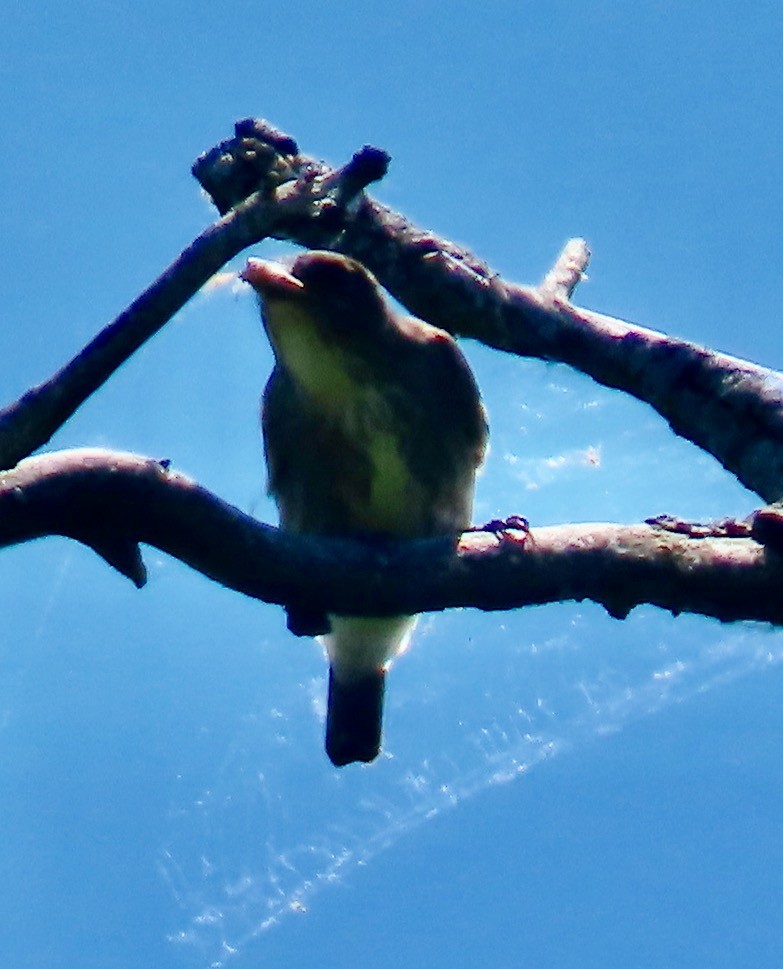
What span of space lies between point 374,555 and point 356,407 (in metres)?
1.28

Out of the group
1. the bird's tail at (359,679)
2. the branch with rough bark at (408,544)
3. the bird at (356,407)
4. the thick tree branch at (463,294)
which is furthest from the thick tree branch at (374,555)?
the bird's tail at (359,679)

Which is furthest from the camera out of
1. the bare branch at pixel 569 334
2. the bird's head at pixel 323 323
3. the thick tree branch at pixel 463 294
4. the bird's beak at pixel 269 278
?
the bird's head at pixel 323 323

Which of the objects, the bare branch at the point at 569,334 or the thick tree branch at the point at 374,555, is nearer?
the thick tree branch at the point at 374,555

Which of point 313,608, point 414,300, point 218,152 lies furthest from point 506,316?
point 313,608

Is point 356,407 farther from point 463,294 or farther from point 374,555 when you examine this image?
point 374,555

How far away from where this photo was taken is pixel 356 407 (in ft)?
12.6

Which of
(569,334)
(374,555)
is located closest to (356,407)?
(569,334)

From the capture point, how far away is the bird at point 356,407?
12.5ft

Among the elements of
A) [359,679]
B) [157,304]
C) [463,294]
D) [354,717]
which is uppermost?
[463,294]

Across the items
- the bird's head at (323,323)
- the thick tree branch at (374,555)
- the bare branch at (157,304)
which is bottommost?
the thick tree branch at (374,555)

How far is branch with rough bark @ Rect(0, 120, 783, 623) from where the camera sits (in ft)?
7.88

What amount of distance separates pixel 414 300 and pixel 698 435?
3.00ft

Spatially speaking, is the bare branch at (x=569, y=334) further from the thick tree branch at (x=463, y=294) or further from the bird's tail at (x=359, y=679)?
the bird's tail at (x=359, y=679)

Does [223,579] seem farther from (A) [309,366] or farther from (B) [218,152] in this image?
(B) [218,152]
